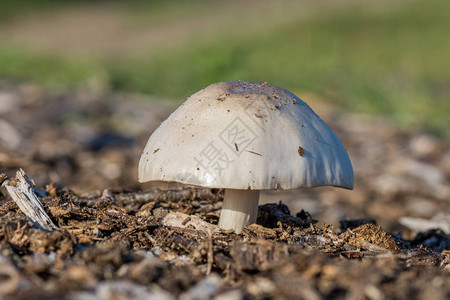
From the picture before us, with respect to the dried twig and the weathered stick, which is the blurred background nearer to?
the weathered stick

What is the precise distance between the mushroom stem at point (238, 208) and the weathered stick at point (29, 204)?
3.69 feet

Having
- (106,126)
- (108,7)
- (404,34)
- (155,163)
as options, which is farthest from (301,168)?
(108,7)

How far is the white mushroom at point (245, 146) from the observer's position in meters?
2.89

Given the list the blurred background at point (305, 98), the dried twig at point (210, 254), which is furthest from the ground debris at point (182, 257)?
the blurred background at point (305, 98)

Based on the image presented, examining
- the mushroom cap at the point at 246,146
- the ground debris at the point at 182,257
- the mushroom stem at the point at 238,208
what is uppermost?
the mushroom cap at the point at 246,146

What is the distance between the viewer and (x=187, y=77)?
1320 cm

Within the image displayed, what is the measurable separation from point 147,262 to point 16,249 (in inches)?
30.4

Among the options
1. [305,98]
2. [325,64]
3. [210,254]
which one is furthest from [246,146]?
[325,64]

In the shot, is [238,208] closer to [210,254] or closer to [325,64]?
[210,254]

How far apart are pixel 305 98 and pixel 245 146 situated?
8801mm

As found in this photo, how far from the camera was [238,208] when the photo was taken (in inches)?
136

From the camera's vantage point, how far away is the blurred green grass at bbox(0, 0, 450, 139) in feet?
38.7

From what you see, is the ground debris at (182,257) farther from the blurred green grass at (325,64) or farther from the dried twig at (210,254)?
the blurred green grass at (325,64)

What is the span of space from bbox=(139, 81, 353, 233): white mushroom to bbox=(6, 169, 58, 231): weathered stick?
673 mm
